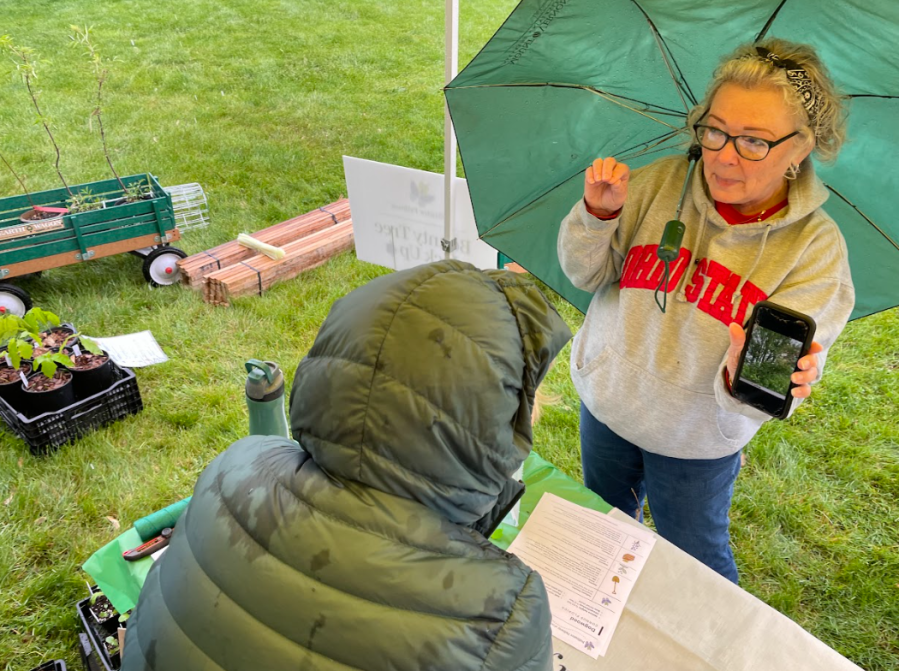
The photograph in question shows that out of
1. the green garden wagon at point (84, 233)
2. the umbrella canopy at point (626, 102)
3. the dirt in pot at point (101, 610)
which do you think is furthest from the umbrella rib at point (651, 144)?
the green garden wagon at point (84, 233)

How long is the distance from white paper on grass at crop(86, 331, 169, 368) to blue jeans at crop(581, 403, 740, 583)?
92.8 inches

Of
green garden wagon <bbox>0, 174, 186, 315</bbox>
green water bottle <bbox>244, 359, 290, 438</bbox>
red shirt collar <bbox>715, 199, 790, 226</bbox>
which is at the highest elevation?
red shirt collar <bbox>715, 199, 790, 226</bbox>

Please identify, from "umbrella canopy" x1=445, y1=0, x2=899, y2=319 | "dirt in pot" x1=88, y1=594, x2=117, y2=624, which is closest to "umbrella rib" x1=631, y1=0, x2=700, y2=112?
"umbrella canopy" x1=445, y1=0, x2=899, y2=319

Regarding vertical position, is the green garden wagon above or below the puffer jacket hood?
below

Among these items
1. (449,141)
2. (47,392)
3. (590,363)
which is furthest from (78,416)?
(590,363)

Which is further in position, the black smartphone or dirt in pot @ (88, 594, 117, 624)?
dirt in pot @ (88, 594, 117, 624)

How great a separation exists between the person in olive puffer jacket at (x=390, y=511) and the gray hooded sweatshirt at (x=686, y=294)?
26.9 inches

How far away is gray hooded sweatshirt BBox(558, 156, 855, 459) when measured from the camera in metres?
Result: 1.39

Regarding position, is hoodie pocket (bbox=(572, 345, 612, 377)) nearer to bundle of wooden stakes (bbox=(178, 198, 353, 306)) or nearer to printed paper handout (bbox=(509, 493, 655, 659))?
printed paper handout (bbox=(509, 493, 655, 659))

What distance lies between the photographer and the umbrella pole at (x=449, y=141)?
1.88m

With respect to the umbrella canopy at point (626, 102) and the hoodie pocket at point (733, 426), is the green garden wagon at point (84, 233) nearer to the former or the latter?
the umbrella canopy at point (626, 102)

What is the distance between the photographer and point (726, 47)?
59.0 inches

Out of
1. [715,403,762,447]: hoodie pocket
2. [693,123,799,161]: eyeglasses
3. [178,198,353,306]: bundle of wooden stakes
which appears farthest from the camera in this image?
[178,198,353,306]: bundle of wooden stakes

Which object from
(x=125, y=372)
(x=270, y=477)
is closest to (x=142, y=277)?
(x=125, y=372)
